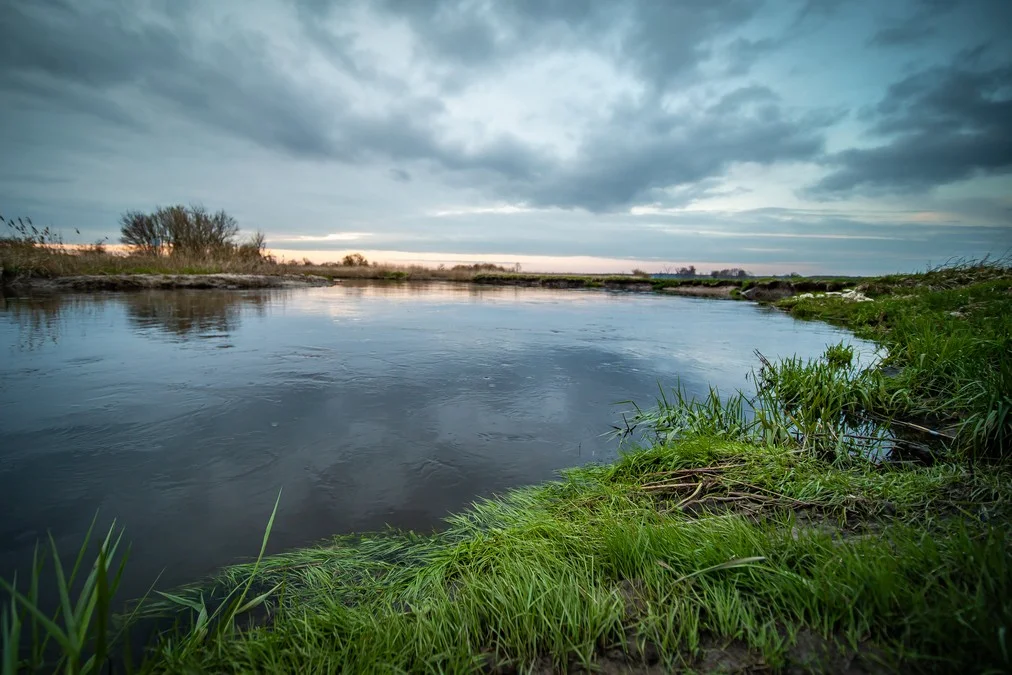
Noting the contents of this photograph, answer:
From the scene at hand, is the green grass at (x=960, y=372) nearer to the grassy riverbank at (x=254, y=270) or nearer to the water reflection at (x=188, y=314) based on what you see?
the water reflection at (x=188, y=314)

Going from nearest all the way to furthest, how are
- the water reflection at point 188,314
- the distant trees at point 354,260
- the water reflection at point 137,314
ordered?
the water reflection at point 137,314
the water reflection at point 188,314
the distant trees at point 354,260

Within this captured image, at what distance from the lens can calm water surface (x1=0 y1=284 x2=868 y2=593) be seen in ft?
8.44

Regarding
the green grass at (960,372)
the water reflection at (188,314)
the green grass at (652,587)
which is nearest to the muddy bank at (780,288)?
the green grass at (960,372)

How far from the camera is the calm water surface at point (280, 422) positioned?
2.57 metres

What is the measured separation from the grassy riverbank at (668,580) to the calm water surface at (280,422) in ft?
1.26

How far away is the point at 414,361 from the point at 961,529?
6.18 meters

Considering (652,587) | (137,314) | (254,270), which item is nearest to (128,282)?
(137,314)

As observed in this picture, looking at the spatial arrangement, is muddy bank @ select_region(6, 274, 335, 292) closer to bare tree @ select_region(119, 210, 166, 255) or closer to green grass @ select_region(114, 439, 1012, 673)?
bare tree @ select_region(119, 210, 166, 255)

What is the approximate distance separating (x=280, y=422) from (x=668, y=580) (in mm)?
3803

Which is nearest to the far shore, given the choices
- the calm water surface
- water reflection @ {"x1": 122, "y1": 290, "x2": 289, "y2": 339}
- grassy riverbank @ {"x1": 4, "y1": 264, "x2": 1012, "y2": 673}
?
water reflection @ {"x1": 122, "y1": 290, "x2": 289, "y2": 339}

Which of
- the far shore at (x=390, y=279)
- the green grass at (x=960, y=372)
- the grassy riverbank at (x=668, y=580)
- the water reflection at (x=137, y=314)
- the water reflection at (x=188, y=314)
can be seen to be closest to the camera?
the grassy riverbank at (x=668, y=580)

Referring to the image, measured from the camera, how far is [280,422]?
4082mm

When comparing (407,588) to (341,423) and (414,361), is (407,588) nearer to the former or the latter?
(341,423)

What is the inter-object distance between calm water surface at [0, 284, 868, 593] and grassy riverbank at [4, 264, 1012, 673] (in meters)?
0.38
